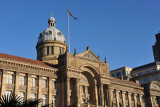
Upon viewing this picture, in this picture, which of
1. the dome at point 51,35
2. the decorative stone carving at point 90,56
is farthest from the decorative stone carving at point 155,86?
the dome at point 51,35

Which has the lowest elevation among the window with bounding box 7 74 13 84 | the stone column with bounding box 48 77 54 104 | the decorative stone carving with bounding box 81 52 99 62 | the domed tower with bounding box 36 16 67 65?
the stone column with bounding box 48 77 54 104

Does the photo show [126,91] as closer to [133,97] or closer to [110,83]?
[133,97]

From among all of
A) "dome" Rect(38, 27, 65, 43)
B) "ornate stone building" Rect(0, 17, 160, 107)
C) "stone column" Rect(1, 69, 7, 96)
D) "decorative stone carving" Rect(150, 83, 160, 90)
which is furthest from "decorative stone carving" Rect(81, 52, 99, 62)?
"decorative stone carving" Rect(150, 83, 160, 90)

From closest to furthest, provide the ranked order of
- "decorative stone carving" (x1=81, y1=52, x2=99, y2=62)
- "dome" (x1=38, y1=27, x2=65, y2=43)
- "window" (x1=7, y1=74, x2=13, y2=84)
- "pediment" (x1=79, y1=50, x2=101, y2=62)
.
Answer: "window" (x1=7, y1=74, x2=13, y2=84) < "pediment" (x1=79, y1=50, x2=101, y2=62) < "decorative stone carving" (x1=81, y1=52, x2=99, y2=62) < "dome" (x1=38, y1=27, x2=65, y2=43)

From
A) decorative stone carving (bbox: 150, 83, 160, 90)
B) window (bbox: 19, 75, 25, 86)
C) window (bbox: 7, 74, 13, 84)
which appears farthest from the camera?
decorative stone carving (bbox: 150, 83, 160, 90)

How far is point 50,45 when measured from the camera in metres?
68.1

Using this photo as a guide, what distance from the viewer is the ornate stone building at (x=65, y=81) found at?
45.2 metres

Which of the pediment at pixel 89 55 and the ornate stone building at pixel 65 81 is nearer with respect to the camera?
the ornate stone building at pixel 65 81

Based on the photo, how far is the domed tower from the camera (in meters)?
65.9

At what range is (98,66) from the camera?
188 ft

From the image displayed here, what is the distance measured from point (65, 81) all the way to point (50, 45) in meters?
20.7

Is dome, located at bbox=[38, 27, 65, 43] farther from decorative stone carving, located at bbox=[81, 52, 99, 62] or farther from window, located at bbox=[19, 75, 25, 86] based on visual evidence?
window, located at bbox=[19, 75, 25, 86]

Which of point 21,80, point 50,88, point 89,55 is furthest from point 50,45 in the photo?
point 21,80

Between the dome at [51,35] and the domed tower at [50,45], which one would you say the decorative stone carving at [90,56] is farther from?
the dome at [51,35]
